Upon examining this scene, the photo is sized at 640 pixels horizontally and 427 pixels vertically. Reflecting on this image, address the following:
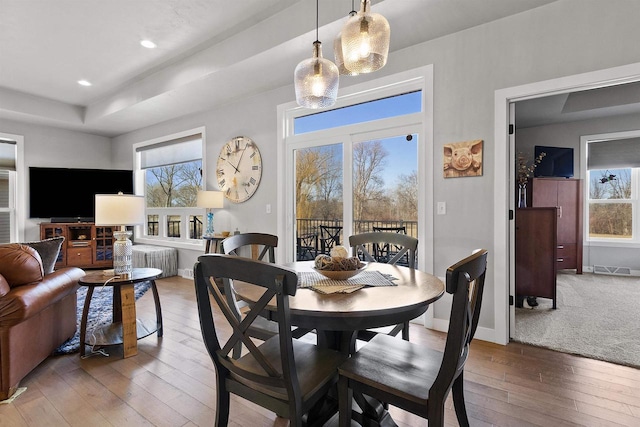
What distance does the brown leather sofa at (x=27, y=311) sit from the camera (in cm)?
187

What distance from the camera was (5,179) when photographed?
5.56 metres

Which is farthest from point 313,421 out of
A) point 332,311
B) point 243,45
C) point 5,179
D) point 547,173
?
point 5,179

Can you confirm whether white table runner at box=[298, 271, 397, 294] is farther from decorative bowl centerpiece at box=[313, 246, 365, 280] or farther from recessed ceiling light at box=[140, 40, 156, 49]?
recessed ceiling light at box=[140, 40, 156, 49]

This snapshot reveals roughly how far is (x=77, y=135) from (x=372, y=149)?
6111mm

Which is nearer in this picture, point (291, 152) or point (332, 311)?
point (332, 311)

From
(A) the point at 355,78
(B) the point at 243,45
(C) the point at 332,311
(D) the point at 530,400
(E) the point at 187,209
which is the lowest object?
(D) the point at 530,400

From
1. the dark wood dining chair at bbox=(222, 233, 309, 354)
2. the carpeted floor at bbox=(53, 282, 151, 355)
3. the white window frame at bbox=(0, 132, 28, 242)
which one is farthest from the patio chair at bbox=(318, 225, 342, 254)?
the white window frame at bbox=(0, 132, 28, 242)

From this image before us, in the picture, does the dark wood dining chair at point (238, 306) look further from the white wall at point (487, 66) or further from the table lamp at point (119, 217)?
the white wall at point (487, 66)

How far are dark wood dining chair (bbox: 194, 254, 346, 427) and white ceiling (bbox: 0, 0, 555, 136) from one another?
7.60 ft

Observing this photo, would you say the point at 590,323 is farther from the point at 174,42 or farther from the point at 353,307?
the point at 174,42

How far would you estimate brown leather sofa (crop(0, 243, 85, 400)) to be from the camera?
1869 millimetres

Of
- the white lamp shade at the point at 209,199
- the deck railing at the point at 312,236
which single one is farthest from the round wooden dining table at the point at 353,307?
the white lamp shade at the point at 209,199

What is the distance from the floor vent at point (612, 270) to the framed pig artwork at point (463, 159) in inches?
167

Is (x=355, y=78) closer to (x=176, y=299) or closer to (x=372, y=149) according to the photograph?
(x=372, y=149)
